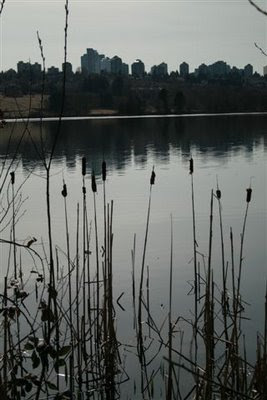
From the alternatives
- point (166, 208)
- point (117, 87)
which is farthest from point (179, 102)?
point (166, 208)

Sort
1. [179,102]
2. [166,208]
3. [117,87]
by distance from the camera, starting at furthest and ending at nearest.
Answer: [117,87]
[179,102]
[166,208]

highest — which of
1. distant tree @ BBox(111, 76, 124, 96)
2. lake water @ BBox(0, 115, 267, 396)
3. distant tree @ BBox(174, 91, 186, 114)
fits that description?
distant tree @ BBox(111, 76, 124, 96)

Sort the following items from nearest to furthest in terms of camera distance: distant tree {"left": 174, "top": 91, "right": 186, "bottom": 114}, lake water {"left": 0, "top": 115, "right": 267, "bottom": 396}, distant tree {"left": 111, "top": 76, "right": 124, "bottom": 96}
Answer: lake water {"left": 0, "top": 115, "right": 267, "bottom": 396} → distant tree {"left": 174, "top": 91, "right": 186, "bottom": 114} → distant tree {"left": 111, "top": 76, "right": 124, "bottom": 96}

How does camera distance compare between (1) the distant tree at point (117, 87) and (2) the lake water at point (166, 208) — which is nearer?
(2) the lake water at point (166, 208)

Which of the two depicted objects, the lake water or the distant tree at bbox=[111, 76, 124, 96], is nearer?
the lake water

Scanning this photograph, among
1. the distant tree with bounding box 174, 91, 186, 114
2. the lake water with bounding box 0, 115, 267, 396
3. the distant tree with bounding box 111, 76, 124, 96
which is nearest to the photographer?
the lake water with bounding box 0, 115, 267, 396

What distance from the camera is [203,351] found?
286 inches

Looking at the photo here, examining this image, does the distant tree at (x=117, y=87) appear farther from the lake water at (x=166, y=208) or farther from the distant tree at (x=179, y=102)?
the lake water at (x=166, y=208)

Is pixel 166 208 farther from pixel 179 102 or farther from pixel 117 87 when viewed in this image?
pixel 117 87

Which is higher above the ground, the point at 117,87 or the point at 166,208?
the point at 117,87

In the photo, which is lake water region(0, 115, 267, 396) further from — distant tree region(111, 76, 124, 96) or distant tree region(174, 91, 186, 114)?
distant tree region(111, 76, 124, 96)

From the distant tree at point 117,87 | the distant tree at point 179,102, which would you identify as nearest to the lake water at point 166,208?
the distant tree at point 179,102

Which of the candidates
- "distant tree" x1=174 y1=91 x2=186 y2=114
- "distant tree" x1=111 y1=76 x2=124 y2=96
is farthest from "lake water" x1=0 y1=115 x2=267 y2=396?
"distant tree" x1=111 y1=76 x2=124 y2=96

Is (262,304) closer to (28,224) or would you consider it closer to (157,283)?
(157,283)
